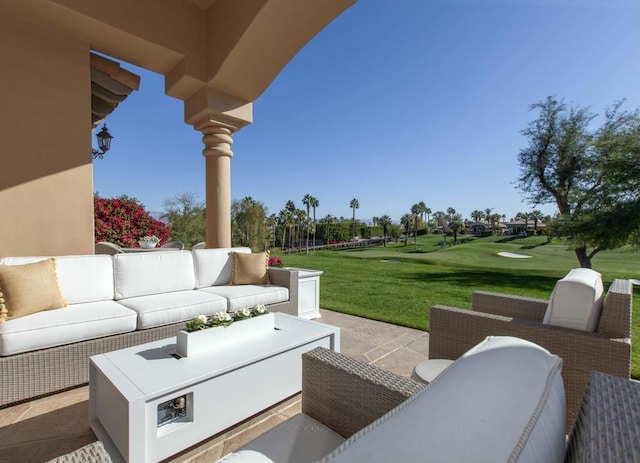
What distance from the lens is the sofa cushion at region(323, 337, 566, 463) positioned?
42 cm

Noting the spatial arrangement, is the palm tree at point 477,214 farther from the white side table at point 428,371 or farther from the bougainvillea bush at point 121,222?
the white side table at point 428,371

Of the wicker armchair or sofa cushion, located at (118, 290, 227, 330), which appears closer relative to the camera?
the wicker armchair

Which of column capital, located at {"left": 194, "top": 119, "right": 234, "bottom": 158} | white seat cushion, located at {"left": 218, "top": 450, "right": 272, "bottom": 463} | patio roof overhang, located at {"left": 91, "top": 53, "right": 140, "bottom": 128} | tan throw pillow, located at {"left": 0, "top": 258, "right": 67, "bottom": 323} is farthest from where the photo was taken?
column capital, located at {"left": 194, "top": 119, "right": 234, "bottom": 158}

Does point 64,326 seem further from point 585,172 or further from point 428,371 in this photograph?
point 585,172

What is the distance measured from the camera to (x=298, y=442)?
3.47ft

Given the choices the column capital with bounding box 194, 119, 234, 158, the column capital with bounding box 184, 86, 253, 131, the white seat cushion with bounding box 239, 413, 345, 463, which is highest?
the column capital with bounding box 184, 86, 253, 131

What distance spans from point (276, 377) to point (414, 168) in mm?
17174

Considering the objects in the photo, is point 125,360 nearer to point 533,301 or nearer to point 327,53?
point 533,301

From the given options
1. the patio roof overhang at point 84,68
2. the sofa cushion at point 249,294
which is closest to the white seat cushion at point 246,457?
the sofa cushion at point 249,294

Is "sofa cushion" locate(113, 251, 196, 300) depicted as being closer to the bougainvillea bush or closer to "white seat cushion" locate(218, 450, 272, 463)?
"white seat cushion" locate(218, 450, 272, 463)

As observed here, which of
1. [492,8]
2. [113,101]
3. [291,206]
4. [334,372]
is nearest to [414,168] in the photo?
[492,8]

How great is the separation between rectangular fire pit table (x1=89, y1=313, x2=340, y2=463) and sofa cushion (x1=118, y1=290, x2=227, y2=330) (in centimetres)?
70

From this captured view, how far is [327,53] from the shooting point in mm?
7289

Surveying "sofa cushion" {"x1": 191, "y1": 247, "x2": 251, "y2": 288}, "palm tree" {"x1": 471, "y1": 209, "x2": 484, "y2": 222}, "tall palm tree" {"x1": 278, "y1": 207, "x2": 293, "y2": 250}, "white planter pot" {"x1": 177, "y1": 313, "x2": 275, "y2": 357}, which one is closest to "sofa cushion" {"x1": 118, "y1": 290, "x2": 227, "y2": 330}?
"sofa cushion" {"x1": 191, "y1": 247, "x2": 251, "y2": 288}
